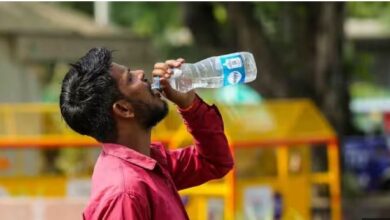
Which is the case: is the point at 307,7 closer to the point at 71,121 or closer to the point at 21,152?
the point at 21,152

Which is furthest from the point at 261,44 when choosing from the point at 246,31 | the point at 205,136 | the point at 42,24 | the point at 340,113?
the point at 205,136

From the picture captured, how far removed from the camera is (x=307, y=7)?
1394cm

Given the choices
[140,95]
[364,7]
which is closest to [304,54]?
[364,7]

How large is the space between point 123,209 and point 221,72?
31.5 inches

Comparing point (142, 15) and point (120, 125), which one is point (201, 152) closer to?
point (120, 125)

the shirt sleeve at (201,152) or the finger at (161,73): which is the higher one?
the finger at (161,73)

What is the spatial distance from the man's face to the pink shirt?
12 cm

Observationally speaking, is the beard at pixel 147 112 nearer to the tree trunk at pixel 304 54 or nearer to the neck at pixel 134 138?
the neck at pixel 134 138

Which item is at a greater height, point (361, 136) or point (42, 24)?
point (42, 24)

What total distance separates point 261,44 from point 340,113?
4.41 ft

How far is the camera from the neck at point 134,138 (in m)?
3.40

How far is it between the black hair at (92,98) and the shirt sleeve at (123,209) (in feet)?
0.91

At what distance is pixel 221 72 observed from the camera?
3.78 m

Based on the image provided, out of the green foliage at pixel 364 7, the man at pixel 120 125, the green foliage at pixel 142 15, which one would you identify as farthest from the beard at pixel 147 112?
the green foliage at pixel 142 15
